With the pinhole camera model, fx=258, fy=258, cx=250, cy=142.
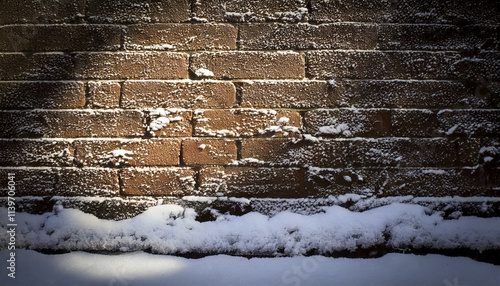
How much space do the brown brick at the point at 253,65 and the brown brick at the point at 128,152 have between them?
0.24 metres

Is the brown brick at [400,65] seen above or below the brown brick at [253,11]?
below

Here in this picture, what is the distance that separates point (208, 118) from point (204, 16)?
1.02 feet

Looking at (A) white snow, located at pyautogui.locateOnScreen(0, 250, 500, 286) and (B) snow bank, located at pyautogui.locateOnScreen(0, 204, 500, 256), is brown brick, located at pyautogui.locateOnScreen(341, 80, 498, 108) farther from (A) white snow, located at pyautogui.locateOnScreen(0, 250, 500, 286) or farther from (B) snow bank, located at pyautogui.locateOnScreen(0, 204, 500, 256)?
(A) white snow, located at pyautogui.locateOnScreen(0, 250, 500, 286)

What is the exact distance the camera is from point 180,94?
764 millimetres

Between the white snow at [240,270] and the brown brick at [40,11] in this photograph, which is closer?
the white snow at [240,270]

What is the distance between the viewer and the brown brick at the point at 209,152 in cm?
75

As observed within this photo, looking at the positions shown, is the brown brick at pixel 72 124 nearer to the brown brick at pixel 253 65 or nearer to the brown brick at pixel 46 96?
the brown brick at pixel 46 96

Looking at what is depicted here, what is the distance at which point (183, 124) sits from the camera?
2.49ft

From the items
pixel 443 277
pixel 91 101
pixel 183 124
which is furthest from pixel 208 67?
pixel 443 277

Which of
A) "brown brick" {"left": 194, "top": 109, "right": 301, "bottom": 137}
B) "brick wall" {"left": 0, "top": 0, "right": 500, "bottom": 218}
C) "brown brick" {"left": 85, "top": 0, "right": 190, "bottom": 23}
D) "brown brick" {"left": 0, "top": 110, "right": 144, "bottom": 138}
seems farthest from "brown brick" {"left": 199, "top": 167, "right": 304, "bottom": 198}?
"brown brick" {"left": 85, "top": 0, "right": 190, "bottom": 23}

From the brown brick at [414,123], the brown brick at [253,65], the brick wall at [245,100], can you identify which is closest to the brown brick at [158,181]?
the brick wall at [245,100]

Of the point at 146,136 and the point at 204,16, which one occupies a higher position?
the point at 204,16

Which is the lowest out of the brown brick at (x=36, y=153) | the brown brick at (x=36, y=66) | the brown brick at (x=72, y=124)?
the brown brick at (x=36, y=153)

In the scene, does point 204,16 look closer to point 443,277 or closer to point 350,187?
point 350,187
